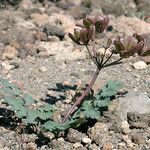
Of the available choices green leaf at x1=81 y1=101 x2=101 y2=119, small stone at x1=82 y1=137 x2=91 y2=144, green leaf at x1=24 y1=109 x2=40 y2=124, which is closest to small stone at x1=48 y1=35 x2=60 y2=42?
green leaf at x1=81 y1=101 x2=101 y2=119

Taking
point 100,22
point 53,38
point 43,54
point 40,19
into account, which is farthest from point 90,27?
point 40,19

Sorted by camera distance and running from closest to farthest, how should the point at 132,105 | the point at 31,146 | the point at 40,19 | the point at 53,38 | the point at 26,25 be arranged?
the point at 31,146, the point at 132,105, the point at 53,38, the point at 26,25, the point at 40,19

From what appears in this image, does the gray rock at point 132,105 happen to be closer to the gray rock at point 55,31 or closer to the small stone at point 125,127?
the small stone at point 125,127

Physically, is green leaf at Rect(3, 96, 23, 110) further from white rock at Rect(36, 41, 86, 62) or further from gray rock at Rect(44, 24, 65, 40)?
gray rock at Rect(44, 24, 65, 40)

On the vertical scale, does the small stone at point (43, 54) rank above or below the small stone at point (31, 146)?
above

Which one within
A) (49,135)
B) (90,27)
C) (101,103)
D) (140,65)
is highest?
(90,27)

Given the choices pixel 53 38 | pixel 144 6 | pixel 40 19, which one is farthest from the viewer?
pixel 144 6

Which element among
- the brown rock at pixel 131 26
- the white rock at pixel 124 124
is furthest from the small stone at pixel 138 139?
the brown rock at pixel 131 26

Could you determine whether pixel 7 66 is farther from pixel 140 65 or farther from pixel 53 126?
pixel 53 126
